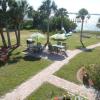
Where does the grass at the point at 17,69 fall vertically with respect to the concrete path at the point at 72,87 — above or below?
above

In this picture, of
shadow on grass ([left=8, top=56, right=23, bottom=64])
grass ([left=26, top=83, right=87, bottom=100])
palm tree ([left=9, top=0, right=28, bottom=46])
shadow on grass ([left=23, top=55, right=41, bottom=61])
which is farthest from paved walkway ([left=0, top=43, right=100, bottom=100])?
palm tree ([left=9, top=0, right=28, bottom=46])

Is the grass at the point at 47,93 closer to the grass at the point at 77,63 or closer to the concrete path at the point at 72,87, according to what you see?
the concrete path at the point at 72,87

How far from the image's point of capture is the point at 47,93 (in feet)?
51.1

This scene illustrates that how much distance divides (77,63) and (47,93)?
8.26 meters

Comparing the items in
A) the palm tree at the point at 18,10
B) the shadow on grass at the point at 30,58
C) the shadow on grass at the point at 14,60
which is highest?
the palm tree at the point at 18,10

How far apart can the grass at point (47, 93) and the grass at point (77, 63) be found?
2.37m

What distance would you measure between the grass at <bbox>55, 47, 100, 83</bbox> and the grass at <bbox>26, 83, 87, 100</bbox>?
237 cm

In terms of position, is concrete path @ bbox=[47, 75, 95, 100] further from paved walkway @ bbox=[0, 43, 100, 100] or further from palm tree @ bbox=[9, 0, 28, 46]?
palm tree @ bbox=[9, 0, 28, 46]

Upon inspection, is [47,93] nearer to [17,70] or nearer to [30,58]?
[17,70]

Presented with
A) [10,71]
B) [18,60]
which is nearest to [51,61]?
[18,60]

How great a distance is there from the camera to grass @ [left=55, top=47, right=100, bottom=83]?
1923 cm

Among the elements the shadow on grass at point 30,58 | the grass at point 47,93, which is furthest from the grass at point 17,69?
the grass at point 47,93

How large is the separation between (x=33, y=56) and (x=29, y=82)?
7.93 metres

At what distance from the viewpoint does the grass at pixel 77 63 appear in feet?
63.1
